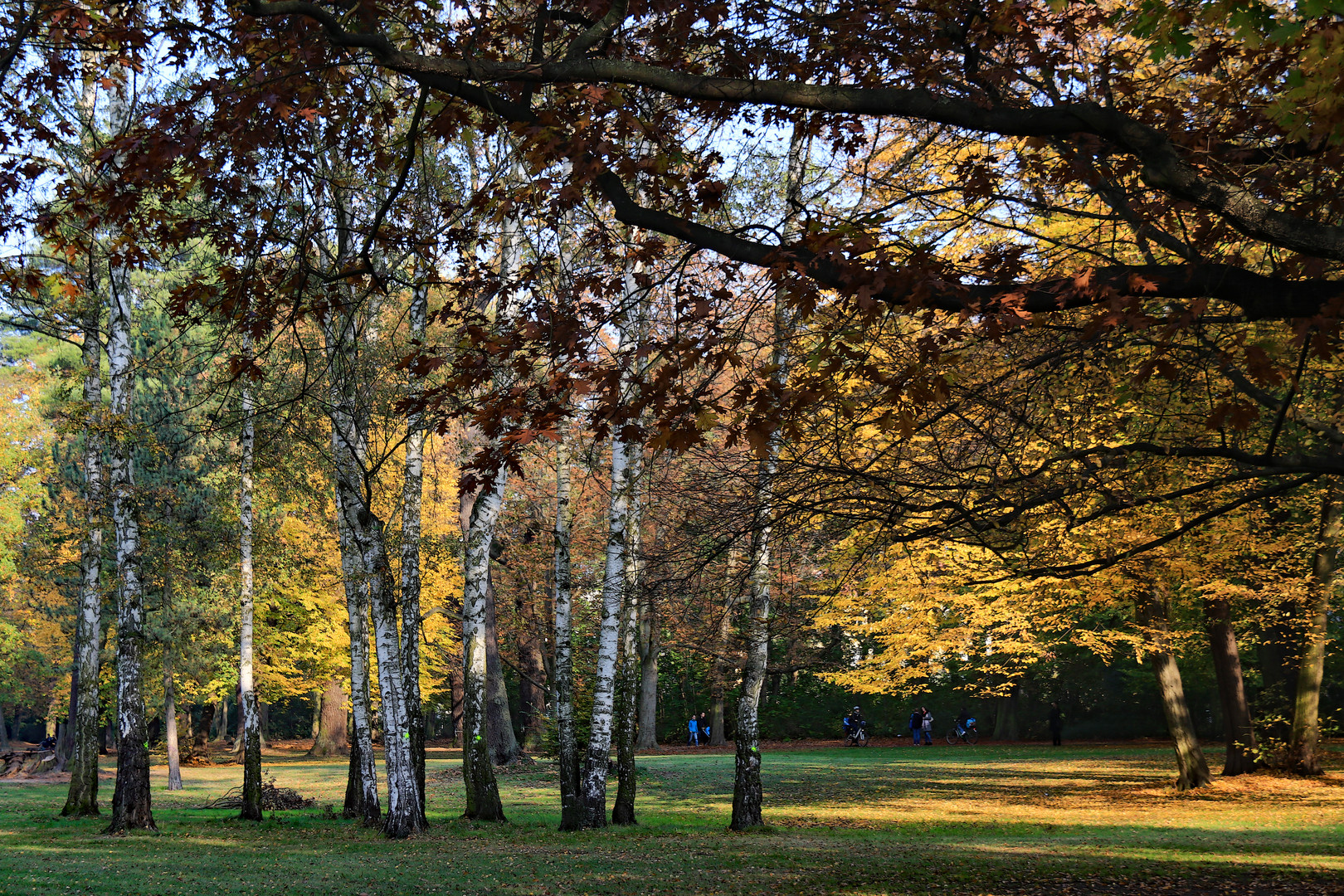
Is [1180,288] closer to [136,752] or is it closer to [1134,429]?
[1134,429]

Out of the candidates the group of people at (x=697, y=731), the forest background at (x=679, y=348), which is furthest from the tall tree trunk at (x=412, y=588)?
the group of people at (x=697, y=731)

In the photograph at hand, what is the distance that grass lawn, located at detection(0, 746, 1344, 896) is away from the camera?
9305 millimetres

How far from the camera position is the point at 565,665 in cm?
1539

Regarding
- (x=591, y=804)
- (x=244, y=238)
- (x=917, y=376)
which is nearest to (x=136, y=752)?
(x=591, y=804)

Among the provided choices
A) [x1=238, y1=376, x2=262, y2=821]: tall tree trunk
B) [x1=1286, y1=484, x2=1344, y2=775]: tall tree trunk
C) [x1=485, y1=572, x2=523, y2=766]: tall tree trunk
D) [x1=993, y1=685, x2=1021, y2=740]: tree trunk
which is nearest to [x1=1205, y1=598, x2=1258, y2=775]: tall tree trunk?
[x1=1286, y1=484, x2=1344, y2=775]: tall tree trunk

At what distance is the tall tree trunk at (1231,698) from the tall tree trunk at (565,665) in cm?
1423

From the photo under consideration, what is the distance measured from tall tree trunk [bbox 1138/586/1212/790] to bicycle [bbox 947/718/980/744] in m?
18.7

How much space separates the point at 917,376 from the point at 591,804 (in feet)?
36.6

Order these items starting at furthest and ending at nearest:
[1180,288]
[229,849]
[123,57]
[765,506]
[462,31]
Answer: [229,849] < [765,506] < [462,31] < [123,57] < [1180,288]

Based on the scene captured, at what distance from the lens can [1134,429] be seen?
467 inches

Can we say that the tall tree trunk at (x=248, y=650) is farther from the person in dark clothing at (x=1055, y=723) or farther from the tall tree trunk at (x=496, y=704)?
the person in dark clothing at (x=1055, y=723)

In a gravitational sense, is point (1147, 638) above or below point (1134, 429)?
below

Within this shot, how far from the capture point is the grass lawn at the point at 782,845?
366 inches

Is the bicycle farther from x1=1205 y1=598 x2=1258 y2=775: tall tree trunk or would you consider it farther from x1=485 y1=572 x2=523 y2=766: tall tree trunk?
x1=485 y1=572 x2=523 y2=766: tall tree trunk
